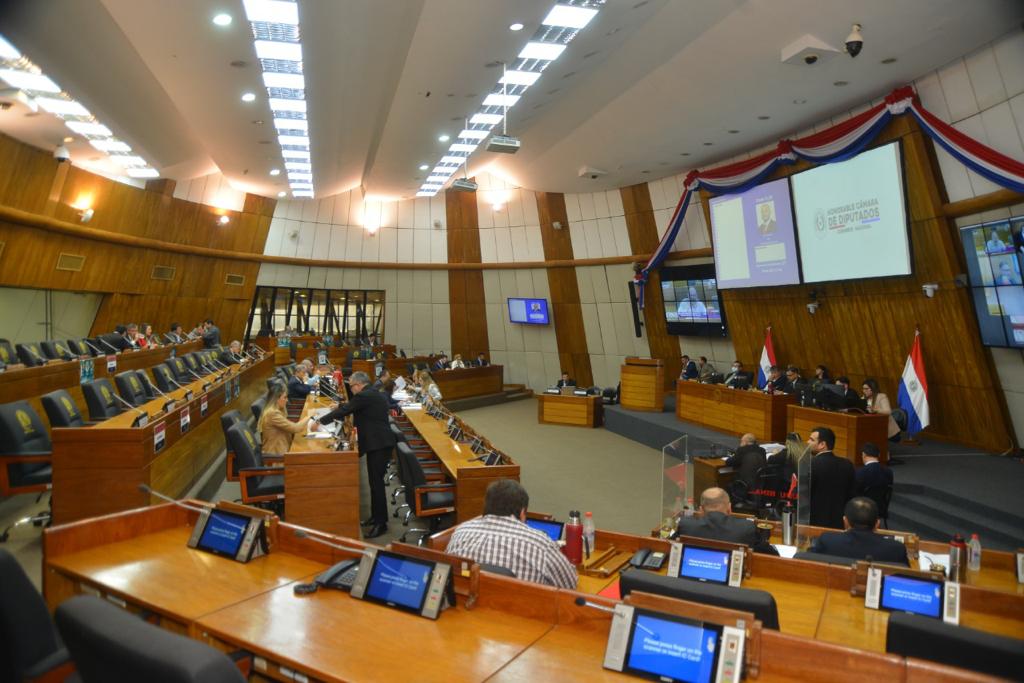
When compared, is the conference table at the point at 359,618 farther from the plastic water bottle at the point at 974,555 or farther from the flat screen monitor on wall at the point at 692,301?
the flat screen monitor on wall at the point at 692,301

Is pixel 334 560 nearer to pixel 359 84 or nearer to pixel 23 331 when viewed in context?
pixel 359 84

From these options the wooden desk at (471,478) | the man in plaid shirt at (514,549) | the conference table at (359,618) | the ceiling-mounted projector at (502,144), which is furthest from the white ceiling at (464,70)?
the man in plaid shirt at (514,549)

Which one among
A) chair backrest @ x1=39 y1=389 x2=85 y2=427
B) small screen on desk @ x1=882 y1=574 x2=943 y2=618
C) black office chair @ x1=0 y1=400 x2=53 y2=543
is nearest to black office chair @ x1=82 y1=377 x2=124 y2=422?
chair backrest @ x1=39 y1=389 x2=85 y2=427

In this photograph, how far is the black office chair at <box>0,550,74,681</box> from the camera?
6.11 feet

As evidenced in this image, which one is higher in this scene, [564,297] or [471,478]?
[564,297]

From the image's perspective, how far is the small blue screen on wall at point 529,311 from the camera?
53.8 ft

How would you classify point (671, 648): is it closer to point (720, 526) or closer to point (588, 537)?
point (588, 537)

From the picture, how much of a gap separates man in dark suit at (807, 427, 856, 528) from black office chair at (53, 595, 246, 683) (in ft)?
15.6

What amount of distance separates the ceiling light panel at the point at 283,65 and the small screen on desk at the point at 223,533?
4.95 metres

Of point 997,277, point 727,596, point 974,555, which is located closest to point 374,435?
point 727,596

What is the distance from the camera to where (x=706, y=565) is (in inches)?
113

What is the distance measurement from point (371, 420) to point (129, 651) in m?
4.20

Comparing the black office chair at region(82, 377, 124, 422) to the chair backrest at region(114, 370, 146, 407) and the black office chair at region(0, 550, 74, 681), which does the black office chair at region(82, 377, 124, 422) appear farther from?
the black office chair at region(0, 550, 74, 681)

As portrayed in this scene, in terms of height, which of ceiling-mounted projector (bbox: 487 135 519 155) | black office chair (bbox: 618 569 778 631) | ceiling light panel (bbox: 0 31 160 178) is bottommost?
black office chair (bbox: 618 569 778 631)
